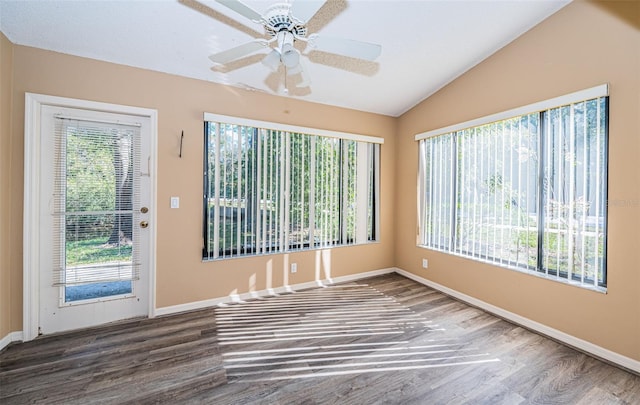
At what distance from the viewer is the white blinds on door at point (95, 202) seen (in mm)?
2416

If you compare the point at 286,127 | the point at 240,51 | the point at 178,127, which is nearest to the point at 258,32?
the point at 240,51

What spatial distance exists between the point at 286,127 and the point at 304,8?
1878mm

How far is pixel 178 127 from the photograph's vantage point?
2.79 m

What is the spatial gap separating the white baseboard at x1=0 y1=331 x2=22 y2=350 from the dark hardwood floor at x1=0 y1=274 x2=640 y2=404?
0.21 feet

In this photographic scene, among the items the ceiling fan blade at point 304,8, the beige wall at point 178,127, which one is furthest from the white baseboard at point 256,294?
the ceiling fan blade at point 304,8

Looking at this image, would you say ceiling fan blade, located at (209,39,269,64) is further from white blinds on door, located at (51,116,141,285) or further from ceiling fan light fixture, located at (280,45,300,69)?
white blinds on door, located at (51,116,141,285)

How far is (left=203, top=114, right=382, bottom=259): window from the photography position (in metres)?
2.98

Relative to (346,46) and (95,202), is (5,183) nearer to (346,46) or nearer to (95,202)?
(95,202)

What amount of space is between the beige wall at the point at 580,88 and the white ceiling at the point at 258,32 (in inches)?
9.6

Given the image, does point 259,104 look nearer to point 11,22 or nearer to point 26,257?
point 11,22

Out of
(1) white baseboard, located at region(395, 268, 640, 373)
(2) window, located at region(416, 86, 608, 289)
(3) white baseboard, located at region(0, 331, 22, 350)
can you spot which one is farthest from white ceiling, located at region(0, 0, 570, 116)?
Result: (1) white baseboard, located at region(395, 268, 640, 373)

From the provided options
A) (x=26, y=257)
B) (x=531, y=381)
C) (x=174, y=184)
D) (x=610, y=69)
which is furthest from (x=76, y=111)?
(x=610, y=69)

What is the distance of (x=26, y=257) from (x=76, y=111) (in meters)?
1.33

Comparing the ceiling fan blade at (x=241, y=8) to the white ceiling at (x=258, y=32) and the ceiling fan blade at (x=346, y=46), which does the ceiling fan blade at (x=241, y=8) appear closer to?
the ceiling fan blade at (x=346, y=46)
